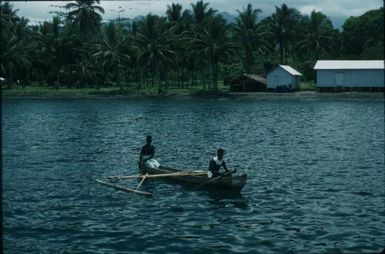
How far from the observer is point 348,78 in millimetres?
90625

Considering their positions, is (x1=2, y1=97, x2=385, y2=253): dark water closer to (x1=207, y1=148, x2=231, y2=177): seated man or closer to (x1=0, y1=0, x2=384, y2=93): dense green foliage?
(x1=207, y1=148, x2=231, y2=177): seated man

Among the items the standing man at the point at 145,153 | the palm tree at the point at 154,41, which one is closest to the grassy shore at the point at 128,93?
the palm tree at the point at 154,41

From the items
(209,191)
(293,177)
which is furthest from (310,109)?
(209,191)

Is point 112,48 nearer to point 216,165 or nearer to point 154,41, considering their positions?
point 154,41

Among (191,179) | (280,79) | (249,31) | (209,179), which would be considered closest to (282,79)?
(280,79)

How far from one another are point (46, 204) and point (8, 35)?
8977 centimetres

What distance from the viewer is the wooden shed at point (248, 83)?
96688mm

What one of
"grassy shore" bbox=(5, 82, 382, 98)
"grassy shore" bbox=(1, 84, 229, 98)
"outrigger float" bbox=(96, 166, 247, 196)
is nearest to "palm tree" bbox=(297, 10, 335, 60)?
"grassy shore" bbox=(5, 82, 382, 98)

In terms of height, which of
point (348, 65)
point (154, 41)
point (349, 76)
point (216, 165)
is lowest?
point (216, 165)

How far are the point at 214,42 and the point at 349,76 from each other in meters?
24.4

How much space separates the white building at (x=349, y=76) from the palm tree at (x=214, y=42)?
634 inches

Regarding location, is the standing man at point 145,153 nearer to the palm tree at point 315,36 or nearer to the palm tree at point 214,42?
the palm tree at point 214,42

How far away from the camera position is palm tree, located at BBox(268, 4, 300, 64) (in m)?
103

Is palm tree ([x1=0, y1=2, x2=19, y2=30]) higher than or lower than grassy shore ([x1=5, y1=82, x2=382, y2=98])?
higher
